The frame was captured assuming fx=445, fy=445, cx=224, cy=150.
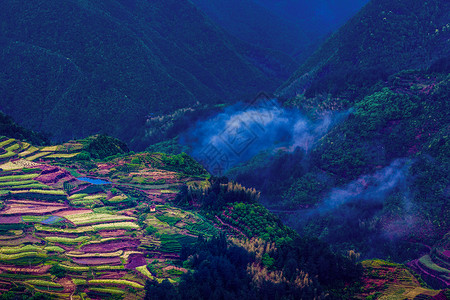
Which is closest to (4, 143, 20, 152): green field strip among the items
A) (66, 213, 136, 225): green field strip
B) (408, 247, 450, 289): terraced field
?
(66, 213, 136, 225): green field strip

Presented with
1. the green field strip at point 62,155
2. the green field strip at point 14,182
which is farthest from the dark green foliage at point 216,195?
the green field strip at point 62,155

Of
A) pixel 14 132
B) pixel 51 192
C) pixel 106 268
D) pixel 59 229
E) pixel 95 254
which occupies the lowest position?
pixel 106 268

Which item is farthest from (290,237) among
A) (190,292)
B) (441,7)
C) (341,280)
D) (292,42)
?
(292,42)

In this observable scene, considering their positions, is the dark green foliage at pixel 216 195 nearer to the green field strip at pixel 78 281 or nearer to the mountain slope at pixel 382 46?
the green field strip at pixel 78 281

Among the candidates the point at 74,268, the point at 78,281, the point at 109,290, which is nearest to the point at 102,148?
the point at 74,268

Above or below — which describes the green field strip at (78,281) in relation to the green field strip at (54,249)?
below

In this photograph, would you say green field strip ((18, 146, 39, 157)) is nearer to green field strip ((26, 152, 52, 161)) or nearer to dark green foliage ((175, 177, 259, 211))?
green field strip ((26, 152, 52, 161))

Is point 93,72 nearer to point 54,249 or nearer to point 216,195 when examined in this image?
point 216,195
